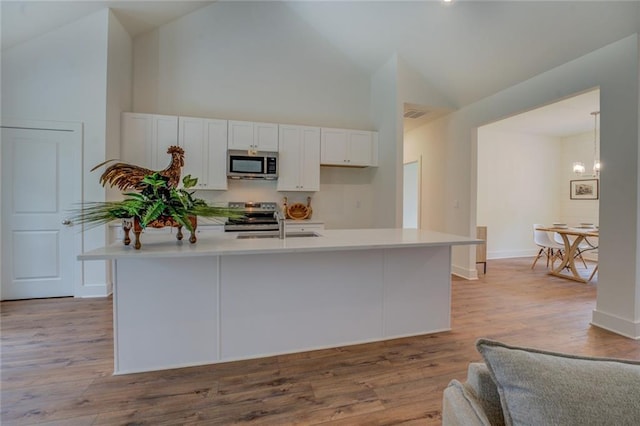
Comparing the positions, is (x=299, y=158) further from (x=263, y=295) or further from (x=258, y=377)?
(x=258, y=377)

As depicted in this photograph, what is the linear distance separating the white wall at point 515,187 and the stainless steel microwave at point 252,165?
4.36 metres

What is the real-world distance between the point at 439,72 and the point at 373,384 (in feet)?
12.9

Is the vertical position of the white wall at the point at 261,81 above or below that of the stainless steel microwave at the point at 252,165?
above

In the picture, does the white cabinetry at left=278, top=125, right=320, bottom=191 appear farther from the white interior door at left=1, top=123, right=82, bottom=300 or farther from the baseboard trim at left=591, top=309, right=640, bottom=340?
the baseboard trim at left=591, top=309, right=640, bottom=340

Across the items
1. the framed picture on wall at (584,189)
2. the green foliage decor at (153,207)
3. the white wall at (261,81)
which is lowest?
the green foliage decor at (153,207)

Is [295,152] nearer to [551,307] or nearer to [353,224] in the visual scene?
[353,224]

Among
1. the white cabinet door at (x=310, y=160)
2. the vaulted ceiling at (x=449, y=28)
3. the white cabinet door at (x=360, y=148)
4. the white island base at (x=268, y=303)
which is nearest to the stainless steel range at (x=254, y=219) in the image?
the white cabinet door at (x=310, y=160)

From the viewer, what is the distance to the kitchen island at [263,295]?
190 centimetres

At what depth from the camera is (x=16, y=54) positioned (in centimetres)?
316

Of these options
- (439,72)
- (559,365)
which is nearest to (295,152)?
(439,72)

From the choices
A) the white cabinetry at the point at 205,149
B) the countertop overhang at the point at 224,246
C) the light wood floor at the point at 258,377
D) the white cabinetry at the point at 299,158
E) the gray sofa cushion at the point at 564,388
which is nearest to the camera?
the gray sofa cushion at the point at 564,388

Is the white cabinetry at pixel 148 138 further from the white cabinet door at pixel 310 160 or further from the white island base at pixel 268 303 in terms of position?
the white island base at pixel 268 303

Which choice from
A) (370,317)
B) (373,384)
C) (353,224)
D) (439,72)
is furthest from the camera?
(353,224)

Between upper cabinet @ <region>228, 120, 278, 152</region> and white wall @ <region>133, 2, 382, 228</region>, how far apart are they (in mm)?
378
